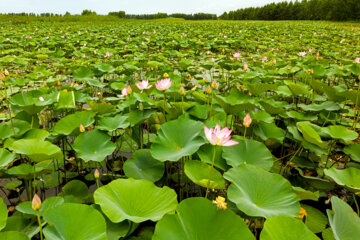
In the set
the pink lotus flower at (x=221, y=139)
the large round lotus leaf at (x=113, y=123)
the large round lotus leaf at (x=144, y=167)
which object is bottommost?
the large round lotus leaf at (x=144, y=167)

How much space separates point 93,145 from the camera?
1.46m

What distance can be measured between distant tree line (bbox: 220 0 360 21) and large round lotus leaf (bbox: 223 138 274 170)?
31095 millimetres

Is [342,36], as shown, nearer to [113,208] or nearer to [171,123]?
[171,123]

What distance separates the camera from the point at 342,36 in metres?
9.55

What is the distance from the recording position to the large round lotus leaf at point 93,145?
4.50 feet

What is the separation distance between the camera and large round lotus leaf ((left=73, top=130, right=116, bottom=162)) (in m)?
1.37

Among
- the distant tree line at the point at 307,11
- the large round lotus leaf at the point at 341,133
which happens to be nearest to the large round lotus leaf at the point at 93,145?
the large round lotus leaf at the point at 341,133

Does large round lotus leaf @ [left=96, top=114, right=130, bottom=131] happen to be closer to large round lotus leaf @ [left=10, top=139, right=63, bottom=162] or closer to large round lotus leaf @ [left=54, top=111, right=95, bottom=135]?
large round lotus leaf @ [left=54, top=111, right=95, bottom=135]

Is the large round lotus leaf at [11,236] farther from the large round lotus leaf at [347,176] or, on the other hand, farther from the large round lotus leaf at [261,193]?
the large round lotus leaf at [347,176]

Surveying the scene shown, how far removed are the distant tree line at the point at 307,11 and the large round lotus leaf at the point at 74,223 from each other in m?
32.0

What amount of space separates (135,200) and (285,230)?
1.90ft

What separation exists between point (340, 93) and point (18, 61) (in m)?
4.31

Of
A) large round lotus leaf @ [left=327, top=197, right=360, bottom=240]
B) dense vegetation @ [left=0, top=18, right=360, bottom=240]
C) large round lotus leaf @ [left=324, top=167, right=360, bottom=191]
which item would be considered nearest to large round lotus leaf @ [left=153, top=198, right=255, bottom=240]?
dense vegetation @ [left=0, top=18, right=360, bottom=240]

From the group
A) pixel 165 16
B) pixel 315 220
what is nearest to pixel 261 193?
pixel 315 220
